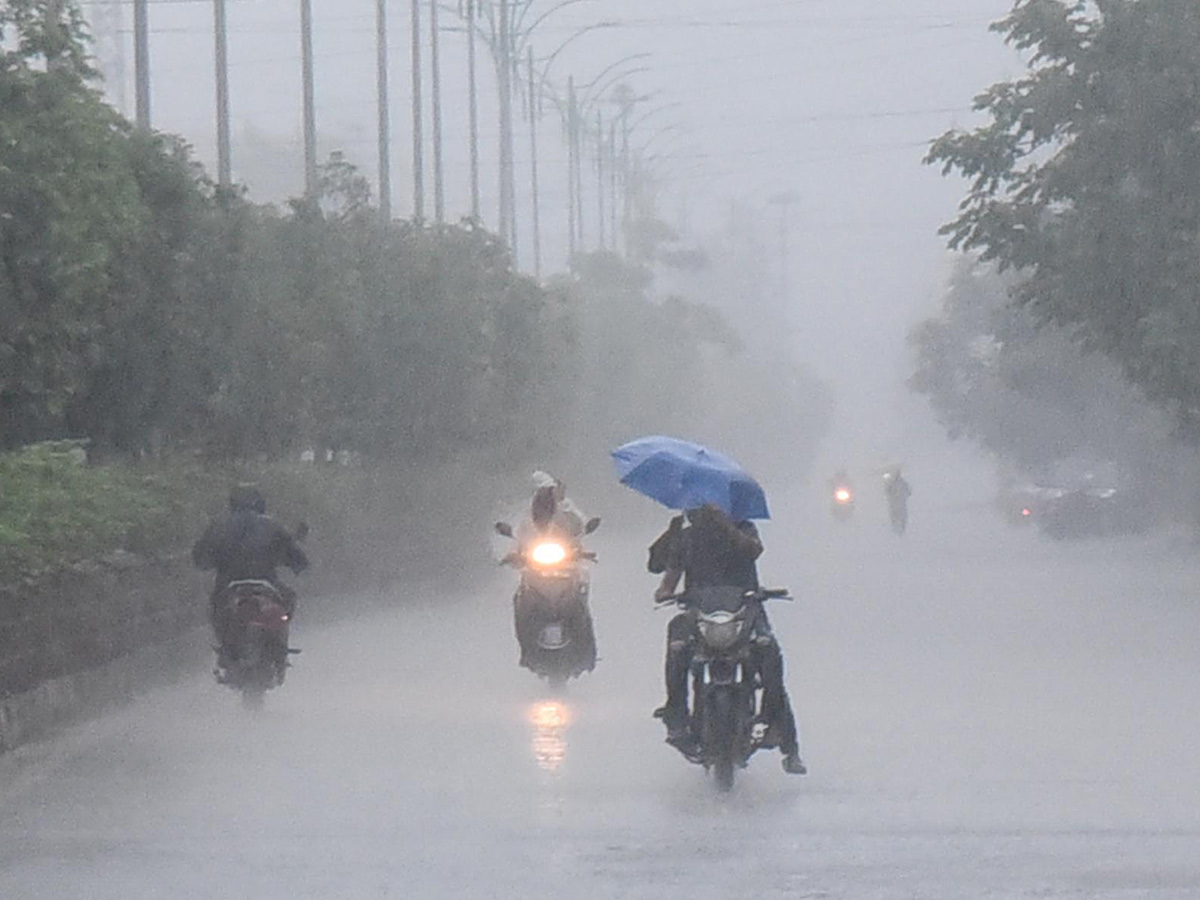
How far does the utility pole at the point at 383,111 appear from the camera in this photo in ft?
155

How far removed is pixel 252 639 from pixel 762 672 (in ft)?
19.4

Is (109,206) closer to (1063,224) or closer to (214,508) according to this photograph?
(214,508)

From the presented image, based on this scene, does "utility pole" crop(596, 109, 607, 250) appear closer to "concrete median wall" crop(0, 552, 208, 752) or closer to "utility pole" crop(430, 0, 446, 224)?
"utility pole" crop(430, 0, 446, 224)

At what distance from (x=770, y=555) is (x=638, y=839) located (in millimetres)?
43576

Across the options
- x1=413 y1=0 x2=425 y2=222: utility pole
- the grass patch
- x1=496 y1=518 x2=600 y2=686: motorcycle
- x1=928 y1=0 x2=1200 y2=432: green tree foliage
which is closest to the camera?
the grass patch

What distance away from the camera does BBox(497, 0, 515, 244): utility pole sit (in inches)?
2494

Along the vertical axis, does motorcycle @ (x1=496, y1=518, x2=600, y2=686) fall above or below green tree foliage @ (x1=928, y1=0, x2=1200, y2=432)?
below

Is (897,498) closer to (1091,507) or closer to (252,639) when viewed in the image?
(1091,507)

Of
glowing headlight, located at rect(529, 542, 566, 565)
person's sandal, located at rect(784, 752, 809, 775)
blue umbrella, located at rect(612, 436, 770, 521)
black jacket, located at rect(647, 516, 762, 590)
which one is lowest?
person's sandal, located at rect(784, 752, 809, 775)

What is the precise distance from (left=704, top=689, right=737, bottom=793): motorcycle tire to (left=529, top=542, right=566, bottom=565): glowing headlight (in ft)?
23.3

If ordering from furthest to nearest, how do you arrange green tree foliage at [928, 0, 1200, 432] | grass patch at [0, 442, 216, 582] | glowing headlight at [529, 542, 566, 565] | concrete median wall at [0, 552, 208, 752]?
green tree foliage at [928, 0, 1200, 432]
glowing headlight at [529, 542, 566, 565]
grass patch at [0, 442, 216, 582]
concrete median wall at [0, 552, 208, 752]

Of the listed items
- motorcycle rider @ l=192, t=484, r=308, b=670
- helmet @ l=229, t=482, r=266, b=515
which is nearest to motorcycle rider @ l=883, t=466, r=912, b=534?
helmet @ l=229, t=482, r=266, b=515

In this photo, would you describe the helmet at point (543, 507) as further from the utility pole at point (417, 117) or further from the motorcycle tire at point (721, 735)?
the utility pole at point (417, 117)

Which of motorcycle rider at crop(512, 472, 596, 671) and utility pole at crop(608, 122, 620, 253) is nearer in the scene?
motorcycle rider at crop(512, 472, 596, 671)
